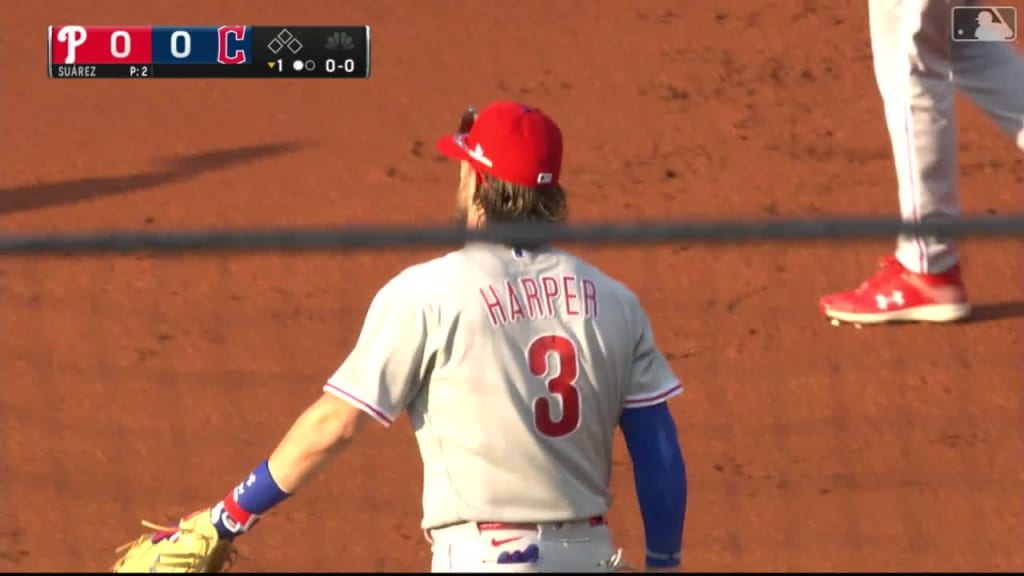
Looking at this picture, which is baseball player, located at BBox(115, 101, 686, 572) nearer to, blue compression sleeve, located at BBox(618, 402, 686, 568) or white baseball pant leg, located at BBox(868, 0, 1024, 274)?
blue compression sleeve, located at BBox(618, 402, 686, 568)

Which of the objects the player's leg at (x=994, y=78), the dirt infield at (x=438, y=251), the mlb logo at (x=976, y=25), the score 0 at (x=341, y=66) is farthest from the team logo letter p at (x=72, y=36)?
the player's leg at (x=994, y=78)

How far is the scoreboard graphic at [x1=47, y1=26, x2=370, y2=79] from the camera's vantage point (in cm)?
935

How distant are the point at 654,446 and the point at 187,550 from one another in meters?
0.96

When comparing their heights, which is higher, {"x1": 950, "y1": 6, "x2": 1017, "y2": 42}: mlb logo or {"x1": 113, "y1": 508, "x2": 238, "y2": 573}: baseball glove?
{"x1": 950, "y1": 6, "x2": 1017, "y2": 42}: mlb logo

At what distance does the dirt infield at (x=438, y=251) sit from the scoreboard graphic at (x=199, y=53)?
0.11 meters

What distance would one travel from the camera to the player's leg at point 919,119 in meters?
6.54

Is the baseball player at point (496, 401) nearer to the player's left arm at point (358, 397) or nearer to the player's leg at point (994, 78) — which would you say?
the player's left arm at point (358, 397)

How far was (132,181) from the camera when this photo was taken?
833 centimetres

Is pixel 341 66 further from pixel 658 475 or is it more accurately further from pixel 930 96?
pixel 658 475

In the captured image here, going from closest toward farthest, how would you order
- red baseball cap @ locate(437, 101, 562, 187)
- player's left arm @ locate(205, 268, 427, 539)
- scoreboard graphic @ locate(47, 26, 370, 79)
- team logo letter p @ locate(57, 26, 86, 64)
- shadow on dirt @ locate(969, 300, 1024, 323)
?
player's left arm @ locate(205, 268, 427, 539)
red baseball cap @ locate(437, 101, 562, 187)
shadow on dirt @ locate(969, 300, 1024, 323)
scoreboard graphic @ locate(47, 26, 370, 79)
team logo letter p @ locate(57, 26, 86, 64)

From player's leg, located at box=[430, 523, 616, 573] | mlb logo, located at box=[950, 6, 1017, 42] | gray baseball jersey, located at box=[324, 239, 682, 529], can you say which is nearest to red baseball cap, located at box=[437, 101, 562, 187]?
gray baseball jersey, located at box=[324, 239, 682, 529]

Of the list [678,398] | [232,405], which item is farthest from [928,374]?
[232,405]

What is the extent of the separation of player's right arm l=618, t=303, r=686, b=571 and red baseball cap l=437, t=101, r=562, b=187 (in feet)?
1.14

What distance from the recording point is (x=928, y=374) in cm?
650
